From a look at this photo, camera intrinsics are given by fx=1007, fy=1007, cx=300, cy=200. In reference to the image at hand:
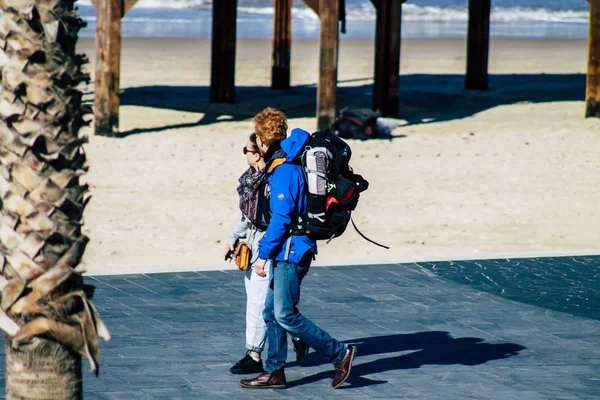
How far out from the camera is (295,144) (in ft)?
19.3

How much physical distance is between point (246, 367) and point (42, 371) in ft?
10.0

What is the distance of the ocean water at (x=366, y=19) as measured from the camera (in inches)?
2080

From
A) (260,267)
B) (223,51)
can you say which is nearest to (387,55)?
(223,51)

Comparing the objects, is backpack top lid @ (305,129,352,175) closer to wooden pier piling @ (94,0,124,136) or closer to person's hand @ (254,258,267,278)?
person's hand @ (254,258,267,278)

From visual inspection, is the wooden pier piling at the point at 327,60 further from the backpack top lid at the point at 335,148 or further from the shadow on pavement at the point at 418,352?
the backpack top lid at the point at 335,148

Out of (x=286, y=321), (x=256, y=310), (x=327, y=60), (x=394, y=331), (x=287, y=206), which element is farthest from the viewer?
(x=327, y=60)

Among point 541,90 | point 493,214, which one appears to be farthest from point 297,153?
point 541,90

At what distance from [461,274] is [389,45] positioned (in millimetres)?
11359

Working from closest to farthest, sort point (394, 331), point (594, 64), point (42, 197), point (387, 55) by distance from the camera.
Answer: point (42, 197)
point (394, 331)
point (594, 64)
point (387, 55)

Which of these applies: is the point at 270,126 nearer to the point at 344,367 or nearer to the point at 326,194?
the point at 326,194

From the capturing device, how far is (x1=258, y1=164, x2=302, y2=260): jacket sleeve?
5.80 metres

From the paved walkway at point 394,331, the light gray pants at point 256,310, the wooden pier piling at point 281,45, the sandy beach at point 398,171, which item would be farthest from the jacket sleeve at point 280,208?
the wooden pier piling at point 281,45

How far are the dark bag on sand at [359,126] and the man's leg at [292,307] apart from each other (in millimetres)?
11896

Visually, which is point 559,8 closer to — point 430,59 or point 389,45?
point 430,59
